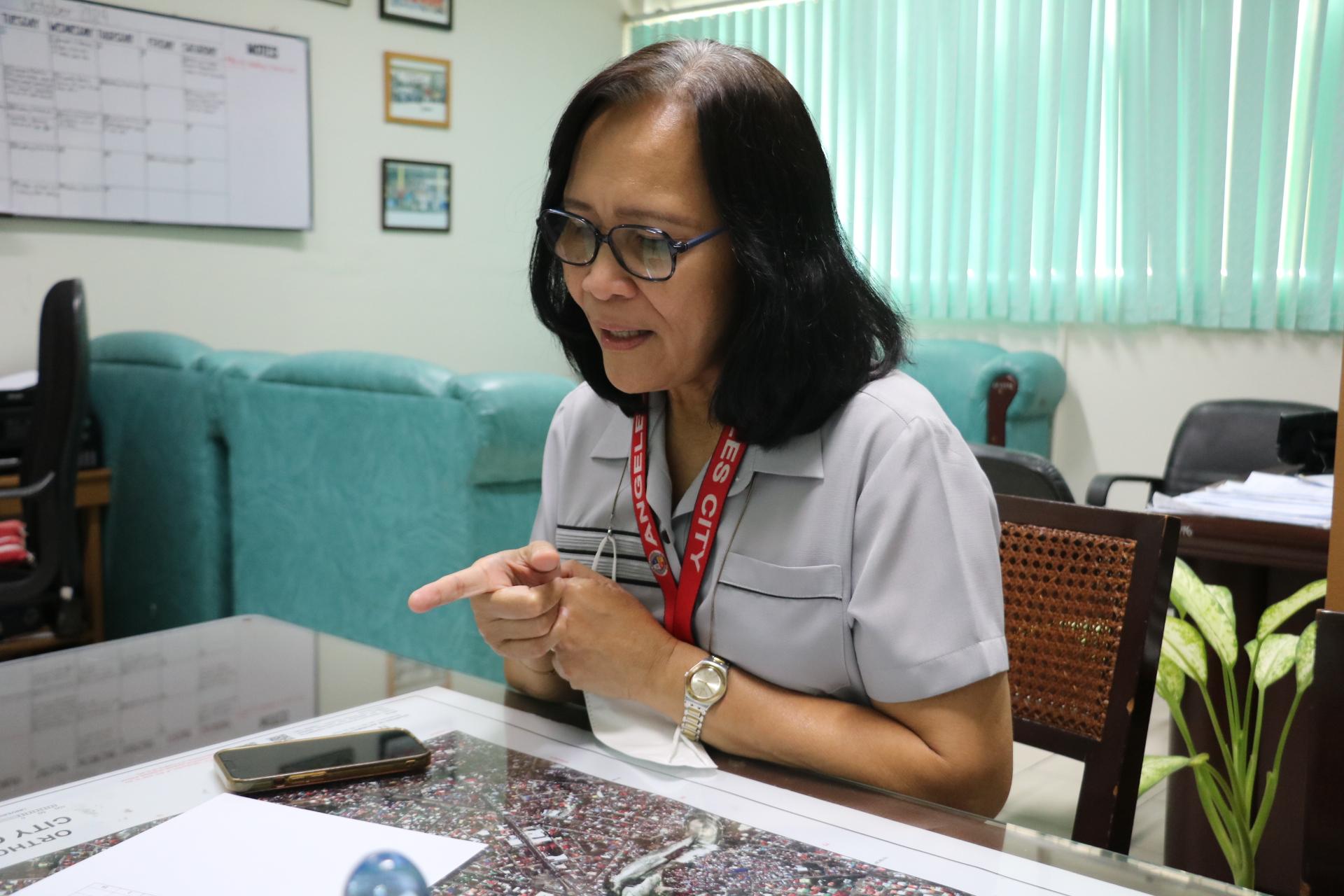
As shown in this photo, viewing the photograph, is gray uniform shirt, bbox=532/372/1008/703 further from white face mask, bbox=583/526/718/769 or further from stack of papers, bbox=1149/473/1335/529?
A: stack of papers, bbox=1149/473/1335/529

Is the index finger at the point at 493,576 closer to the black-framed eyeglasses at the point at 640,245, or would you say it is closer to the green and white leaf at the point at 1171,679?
the black-framed eyeglasses at the point at 640,245

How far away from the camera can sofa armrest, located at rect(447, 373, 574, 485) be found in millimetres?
2270

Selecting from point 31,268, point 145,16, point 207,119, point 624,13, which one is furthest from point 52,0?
point 624,13

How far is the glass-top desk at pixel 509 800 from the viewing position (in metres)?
0.72

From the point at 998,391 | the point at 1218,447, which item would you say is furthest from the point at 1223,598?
the point at 998,391

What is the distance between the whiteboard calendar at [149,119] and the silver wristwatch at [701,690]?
12.1 feet

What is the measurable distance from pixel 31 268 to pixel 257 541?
1648 mm

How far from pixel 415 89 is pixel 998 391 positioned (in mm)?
2862

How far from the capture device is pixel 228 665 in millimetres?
1204

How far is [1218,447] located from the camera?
3445 mm

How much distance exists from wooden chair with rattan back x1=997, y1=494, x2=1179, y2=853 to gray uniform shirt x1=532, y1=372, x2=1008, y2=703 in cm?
16

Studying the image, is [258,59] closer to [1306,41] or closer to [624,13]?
[624,13]

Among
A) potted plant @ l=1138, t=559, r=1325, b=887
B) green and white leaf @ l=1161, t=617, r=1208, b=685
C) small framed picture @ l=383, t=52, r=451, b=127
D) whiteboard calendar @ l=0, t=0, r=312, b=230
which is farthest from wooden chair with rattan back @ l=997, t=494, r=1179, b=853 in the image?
small framed picture @ l=383, t=52, r=451, b=127

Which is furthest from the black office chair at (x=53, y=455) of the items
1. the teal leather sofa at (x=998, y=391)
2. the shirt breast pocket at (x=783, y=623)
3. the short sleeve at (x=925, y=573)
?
the teal leather sofa at (x=998, y=391)
